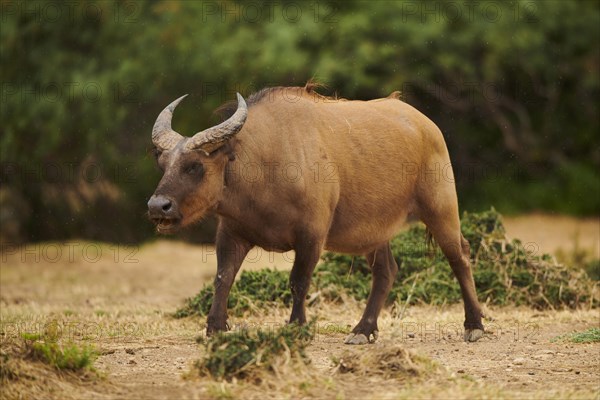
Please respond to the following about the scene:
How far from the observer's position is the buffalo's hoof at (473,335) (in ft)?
33.1

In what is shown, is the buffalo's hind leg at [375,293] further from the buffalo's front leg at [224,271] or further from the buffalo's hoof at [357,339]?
the buffalo's front leg at [224,271]

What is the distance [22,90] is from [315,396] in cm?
1470

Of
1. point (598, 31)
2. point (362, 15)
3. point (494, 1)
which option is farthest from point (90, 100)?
point (598, 31)

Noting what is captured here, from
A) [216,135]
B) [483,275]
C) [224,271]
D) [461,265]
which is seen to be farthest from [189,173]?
[483,275]

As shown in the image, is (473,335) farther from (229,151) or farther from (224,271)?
(229,151)

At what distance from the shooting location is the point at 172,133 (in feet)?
29.6

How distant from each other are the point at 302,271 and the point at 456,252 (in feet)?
6.44

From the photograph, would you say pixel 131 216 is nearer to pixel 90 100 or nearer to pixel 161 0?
pixel 90 100

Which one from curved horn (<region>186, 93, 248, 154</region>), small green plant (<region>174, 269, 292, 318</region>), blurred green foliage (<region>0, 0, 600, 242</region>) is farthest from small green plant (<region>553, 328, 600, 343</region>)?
blurred green foliage (<region>0, 0, 600, 242</region>)

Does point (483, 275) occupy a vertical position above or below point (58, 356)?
Result: below

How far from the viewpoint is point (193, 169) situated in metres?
8.74

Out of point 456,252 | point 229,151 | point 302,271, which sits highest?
point 229,151

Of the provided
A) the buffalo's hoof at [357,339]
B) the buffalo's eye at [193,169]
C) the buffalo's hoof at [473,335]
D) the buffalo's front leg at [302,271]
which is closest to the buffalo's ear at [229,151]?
the buffalo's eye at [193,169]

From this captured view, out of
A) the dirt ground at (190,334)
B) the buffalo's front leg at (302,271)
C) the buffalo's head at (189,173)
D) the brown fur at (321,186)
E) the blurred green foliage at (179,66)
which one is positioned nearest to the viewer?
the dirt ground at (190,334)
